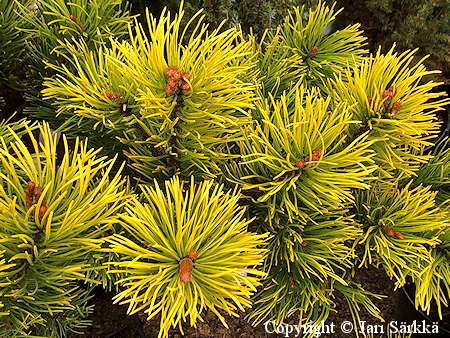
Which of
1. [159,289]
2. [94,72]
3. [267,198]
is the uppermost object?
[94,72]

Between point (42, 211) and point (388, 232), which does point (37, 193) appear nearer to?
point (42, 211)

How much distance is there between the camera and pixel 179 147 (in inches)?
19.1

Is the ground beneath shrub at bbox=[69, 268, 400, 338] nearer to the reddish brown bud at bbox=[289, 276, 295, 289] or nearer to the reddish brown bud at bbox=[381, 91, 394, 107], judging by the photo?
the reddish brown bud at bbox=[289, 276, 295, 289]

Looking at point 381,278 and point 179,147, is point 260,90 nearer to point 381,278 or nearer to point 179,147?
point 179,147

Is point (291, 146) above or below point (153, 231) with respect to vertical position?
above

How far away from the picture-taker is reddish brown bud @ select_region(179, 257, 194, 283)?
37 centimetres

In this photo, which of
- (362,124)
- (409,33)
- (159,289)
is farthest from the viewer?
(409,33)

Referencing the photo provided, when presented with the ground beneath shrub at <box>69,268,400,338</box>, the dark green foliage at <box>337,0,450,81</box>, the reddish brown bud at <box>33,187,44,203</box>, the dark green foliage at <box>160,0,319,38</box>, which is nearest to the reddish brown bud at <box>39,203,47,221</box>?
the reddish brown bud at <box>33,187,44,203</box>

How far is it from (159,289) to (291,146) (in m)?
0.19

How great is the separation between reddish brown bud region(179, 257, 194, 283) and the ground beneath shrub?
1.35 feet

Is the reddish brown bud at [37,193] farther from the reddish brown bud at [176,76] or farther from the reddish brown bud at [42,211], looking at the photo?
the reddish brown bud at [176,76]

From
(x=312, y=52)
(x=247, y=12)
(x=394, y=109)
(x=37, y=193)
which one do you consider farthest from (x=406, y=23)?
(x=37, y=193)

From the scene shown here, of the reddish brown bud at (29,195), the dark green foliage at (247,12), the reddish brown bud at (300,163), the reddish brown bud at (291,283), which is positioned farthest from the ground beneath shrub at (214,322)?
the dark green foliage at (247,12)

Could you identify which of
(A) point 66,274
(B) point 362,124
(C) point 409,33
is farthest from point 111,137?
(C) point 409,33
